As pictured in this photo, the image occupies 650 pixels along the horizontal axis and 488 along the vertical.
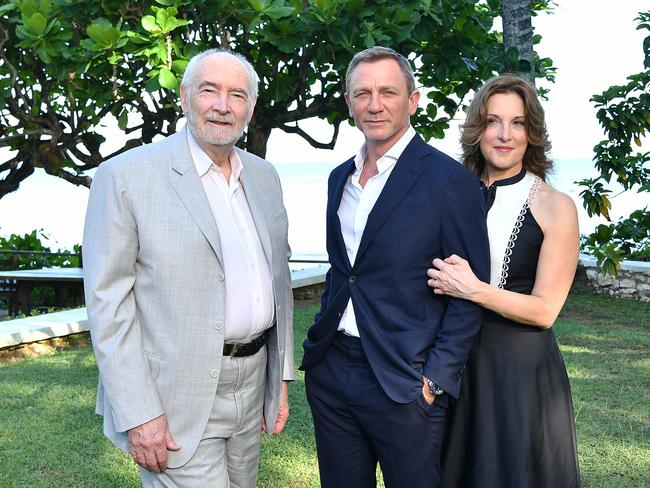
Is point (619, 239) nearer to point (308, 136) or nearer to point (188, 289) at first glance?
point (308, 136)

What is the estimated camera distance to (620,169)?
21.2ft

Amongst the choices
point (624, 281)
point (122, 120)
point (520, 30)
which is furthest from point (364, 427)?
point (624, 281)

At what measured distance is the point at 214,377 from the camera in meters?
2.80

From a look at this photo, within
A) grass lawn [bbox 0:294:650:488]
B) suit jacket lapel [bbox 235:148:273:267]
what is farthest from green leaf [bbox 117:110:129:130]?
suit jacket lapel [bbox 235:148:273:267]

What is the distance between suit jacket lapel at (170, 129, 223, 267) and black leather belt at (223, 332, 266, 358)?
0.33 m

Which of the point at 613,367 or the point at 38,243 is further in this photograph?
the point at 38,243

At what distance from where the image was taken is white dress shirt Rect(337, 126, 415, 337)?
297 centimetres

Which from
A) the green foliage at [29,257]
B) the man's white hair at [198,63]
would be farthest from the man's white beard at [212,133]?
the green foliage at [29,257]

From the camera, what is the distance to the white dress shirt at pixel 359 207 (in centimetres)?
297

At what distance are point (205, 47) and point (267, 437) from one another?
11.7 feet

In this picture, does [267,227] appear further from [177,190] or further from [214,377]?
[214,377]

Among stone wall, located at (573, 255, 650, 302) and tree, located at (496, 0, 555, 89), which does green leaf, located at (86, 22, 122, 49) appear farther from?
stone wall, located at (573, 255, 650, 302)

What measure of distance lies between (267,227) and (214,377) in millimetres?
616

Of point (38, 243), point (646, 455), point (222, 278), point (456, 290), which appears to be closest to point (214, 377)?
point (222, 278)
